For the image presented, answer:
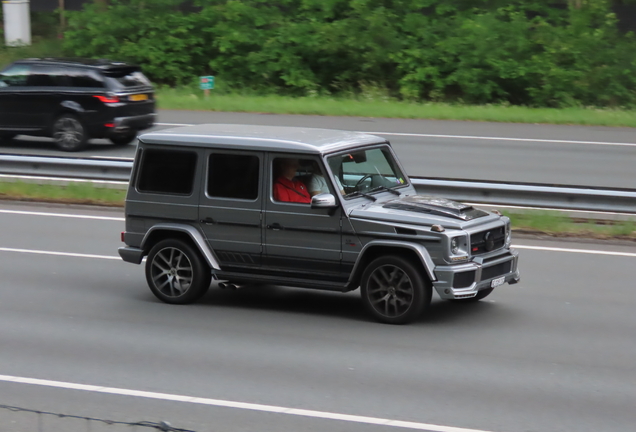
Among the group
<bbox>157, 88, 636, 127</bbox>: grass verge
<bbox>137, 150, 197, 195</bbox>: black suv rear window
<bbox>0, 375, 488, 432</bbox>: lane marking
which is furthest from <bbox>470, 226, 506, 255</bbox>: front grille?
<bbox>157, 88, 636, 127</bbox>: grass verge

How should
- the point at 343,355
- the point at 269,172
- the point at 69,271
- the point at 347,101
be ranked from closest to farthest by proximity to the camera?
the point at 343,355
the point at 269,172
the point at 69,271
the point at 347,101

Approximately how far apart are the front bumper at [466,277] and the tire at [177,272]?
7.81 feet

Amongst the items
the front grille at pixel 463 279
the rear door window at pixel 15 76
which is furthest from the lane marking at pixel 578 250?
the rear door window at pixel 15 76

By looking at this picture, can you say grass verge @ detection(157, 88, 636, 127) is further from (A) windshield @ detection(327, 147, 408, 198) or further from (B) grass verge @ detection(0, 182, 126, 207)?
(A) windshield @ detection(327, 147, 408, 198)

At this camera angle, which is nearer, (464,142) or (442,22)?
(464,142)

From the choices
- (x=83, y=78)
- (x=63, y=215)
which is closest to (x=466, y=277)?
(x=63, y=215)

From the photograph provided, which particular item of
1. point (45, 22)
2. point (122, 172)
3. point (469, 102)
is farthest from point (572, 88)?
point (45, 22)

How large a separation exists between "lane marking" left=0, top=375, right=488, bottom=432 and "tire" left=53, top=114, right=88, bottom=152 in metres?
13.4

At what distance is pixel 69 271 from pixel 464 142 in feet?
41.2

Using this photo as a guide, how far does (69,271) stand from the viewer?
11000mm

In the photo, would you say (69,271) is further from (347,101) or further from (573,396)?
(347,101)

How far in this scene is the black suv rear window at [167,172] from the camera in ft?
30.6

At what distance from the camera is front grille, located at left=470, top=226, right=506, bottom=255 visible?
847cm

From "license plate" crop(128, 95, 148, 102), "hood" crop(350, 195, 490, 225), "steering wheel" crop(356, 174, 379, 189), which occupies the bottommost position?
"hood" crop(350, 195, 490, 225)
